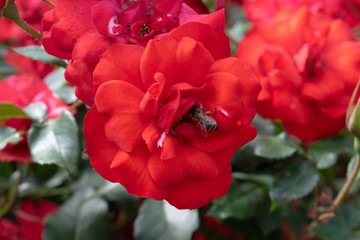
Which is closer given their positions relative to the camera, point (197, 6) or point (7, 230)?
point (197, 6)

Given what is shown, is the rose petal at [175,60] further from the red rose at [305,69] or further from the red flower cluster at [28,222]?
the red flower cluster at [28,222]

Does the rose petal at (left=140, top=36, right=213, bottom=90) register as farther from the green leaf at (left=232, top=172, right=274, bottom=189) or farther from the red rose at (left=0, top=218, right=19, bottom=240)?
the red rose at (left=0, top=218, right=19, bottom=240)

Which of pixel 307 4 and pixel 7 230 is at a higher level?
pixel 307 4

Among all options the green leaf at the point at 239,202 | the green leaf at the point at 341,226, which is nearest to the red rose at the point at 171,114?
the green leaf at the point at 239,202

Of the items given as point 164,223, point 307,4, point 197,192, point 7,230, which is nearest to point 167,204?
point 164,223

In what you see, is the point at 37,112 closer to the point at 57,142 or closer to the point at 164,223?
the point at 57,142

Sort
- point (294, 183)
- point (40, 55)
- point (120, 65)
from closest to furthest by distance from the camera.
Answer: point (120, 65), point (40, 55), point (294, 183)

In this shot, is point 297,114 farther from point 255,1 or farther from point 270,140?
point 255,1

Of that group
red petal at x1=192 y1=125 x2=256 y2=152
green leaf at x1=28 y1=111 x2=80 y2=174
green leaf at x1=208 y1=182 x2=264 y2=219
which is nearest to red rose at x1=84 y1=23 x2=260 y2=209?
red petal at x1=192 y1=125 x2=256 y2=152
